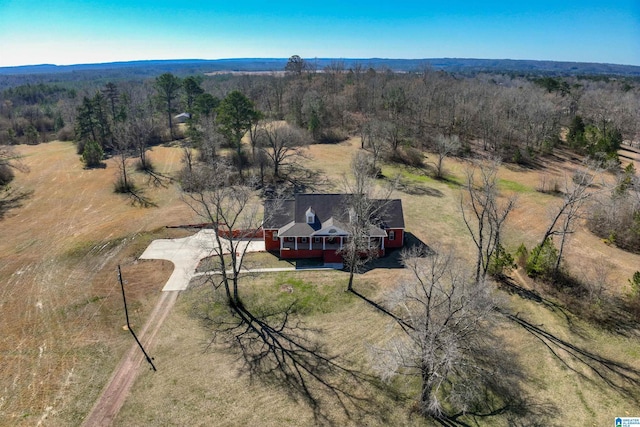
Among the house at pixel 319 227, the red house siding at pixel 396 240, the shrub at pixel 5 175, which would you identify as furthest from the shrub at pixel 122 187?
the red house siding at pixel 396 240

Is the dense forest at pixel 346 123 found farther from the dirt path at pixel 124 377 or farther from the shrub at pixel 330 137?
the dirt path at pixel 124 377

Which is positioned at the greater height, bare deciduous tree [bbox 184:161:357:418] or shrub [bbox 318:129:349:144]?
shrub [bbox 318:129:349:144]

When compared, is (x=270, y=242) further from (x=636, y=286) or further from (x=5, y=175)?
(x=5, y=175)

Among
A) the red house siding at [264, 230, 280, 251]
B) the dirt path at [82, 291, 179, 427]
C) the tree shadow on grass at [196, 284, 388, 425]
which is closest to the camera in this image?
the dirt path at [82, 291, 179, 427]

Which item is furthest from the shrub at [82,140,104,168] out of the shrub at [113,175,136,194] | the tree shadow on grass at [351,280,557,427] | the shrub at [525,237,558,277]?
the shrub at [525,237,558,277]

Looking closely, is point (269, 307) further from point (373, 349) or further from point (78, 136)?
point (78, 136)

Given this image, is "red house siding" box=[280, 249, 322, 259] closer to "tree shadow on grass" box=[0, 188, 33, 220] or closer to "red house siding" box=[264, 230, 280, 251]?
"red house siding" box=[264, 230, 280, 251]

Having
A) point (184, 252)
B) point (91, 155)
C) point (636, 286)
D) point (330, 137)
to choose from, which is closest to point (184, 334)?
point (184, 252)

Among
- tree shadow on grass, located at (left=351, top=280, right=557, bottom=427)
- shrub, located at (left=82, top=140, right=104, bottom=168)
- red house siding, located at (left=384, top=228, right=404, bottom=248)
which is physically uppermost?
shrub, located at (left=82, top=140, right=104, bottom=168)
